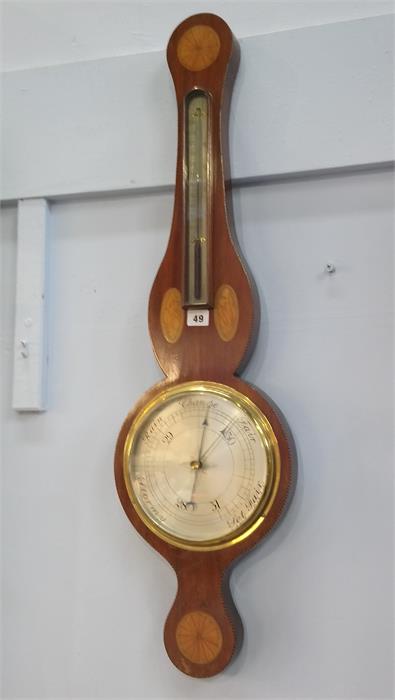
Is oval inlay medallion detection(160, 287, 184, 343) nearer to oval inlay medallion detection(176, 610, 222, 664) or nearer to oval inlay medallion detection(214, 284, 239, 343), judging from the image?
oval inlay medallion detection(214, 284, 239, 343)

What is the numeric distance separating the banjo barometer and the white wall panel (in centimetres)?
5

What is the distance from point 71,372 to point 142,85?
47 cm

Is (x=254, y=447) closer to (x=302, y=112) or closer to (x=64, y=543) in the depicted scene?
(x=64, y=543)

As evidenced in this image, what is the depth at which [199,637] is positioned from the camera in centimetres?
93

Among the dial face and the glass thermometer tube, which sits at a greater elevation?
the glass thermometer tube

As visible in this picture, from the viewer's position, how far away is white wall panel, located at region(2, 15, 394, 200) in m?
1.01

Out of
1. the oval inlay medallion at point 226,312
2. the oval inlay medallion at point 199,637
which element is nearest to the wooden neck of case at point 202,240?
the oval inlay medallion at point 226,312

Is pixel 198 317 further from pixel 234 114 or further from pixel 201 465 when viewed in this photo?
pixel 234 114

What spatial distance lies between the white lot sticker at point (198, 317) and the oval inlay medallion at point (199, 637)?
39 centimetres

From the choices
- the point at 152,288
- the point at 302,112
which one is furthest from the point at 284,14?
the point at 152,288

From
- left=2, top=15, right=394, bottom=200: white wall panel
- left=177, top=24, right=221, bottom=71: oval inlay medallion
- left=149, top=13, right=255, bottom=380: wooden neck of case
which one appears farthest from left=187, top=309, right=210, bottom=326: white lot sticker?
left=177, top=24, right=221, bottom=71: oval inlay medallion

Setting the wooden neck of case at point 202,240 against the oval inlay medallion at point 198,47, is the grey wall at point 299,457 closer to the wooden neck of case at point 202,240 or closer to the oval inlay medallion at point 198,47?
the wooden neck of case at point 202,240

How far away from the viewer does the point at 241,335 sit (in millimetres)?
964

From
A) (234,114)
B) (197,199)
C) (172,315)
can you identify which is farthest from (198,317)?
(234,114)
